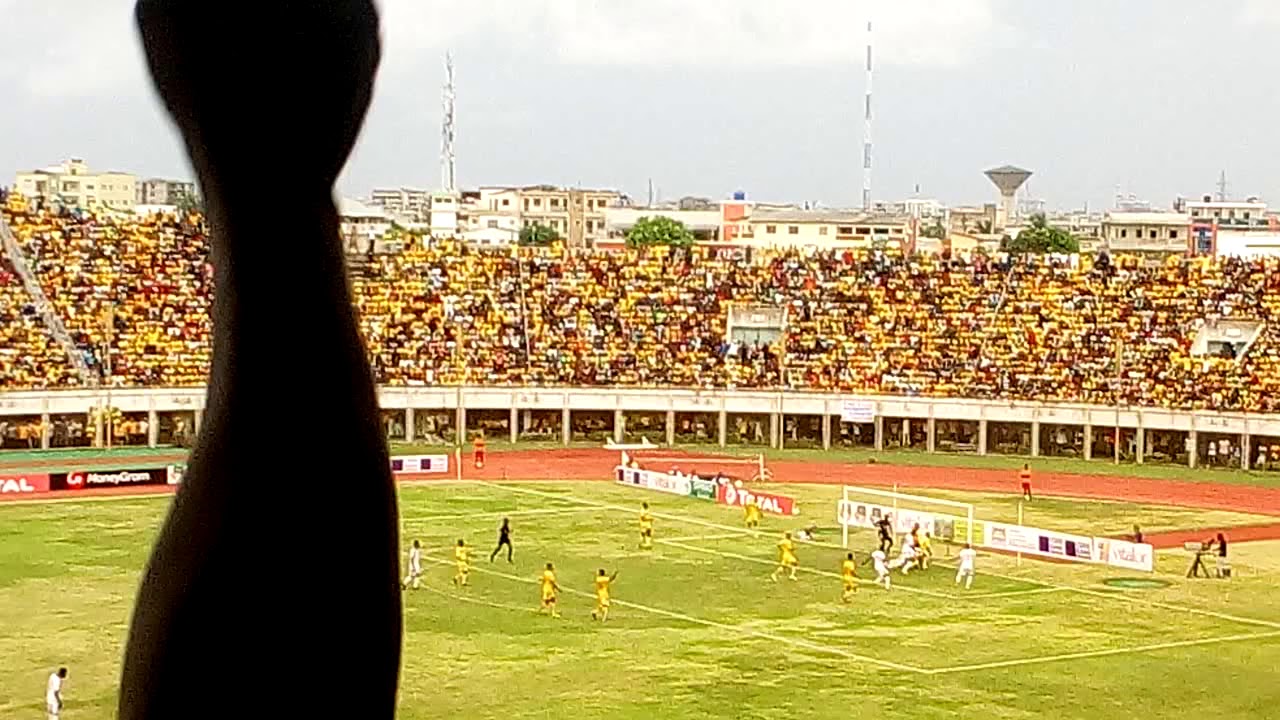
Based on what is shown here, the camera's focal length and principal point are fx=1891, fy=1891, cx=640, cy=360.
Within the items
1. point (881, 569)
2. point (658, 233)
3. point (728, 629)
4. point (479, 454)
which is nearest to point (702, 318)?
point (479, 454)

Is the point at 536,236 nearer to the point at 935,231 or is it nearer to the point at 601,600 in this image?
the point at 935,231

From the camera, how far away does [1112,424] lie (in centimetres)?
3400

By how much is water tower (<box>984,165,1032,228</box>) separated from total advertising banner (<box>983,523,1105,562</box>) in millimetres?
65490

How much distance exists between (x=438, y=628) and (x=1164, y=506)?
1396cm

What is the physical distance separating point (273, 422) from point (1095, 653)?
49.5ft

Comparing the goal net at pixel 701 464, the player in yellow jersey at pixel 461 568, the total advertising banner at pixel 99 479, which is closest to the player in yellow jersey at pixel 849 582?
the player in yellow jersey at pixel 461 568

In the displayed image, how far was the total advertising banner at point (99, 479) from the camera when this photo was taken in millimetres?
28094

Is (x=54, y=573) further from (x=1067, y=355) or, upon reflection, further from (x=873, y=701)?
(x=1067, y=355)

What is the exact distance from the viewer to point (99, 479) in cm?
2822

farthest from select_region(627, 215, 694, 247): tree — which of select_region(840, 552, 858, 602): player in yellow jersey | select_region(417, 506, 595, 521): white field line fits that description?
select_region(840, 552, 858, 602): player in yellow jersey

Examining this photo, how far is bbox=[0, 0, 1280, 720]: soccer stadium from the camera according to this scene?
13.2ft

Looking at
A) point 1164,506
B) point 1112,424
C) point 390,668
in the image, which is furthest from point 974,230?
point 390,668

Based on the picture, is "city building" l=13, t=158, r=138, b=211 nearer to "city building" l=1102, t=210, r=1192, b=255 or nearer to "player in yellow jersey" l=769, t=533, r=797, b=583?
"player in yellow jersey" l=769, t=533, r=797, b=583

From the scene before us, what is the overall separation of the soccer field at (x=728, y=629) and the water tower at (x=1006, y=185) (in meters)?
62.8
